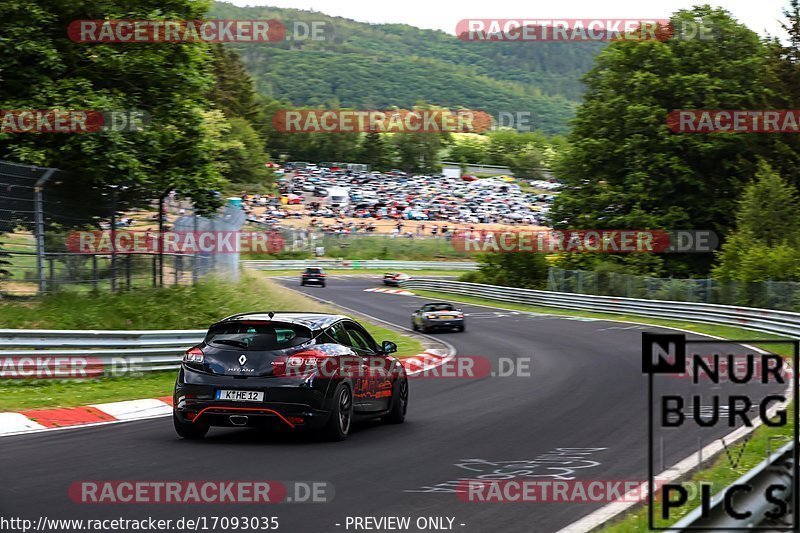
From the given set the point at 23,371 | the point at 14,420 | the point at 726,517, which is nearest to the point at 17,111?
the point at 23,371

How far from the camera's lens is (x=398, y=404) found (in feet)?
43.4

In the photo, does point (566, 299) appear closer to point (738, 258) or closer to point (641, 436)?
point (738, 258)

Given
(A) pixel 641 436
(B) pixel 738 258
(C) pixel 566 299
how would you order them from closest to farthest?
(A) pixel 641 436 < (B) pixel 738 258 < (C) pixel 566 299

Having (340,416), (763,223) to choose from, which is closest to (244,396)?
(340,416)

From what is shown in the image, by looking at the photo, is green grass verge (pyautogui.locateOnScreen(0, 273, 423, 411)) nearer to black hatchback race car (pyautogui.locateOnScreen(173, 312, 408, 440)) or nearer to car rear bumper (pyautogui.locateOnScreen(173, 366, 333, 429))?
black hatchback race car (pyautogui.locateOnScreen(173, 312, 408, 440))

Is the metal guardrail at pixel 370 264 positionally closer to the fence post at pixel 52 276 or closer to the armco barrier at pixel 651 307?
the armco barrier at pixel 651 307

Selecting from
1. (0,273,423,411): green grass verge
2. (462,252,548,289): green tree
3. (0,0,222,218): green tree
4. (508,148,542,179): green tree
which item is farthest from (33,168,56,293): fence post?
(508,148,542,179): green tree

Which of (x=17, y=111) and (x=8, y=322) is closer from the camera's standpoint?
(x=8, y=322)

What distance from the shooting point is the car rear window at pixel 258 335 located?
1111 centimetres

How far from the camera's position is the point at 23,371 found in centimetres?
1636

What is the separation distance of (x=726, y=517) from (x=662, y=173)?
4655cm

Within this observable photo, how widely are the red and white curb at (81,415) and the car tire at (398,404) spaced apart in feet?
10.3

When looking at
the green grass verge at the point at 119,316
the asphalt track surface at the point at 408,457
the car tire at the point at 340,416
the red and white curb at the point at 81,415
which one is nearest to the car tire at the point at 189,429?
the asphalt track surface at the point at 408,457

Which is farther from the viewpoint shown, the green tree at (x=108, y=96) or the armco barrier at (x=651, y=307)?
the armco barrier at (x=651, y=307)
